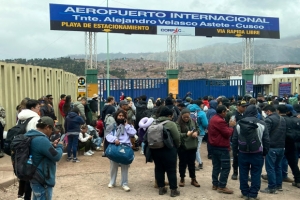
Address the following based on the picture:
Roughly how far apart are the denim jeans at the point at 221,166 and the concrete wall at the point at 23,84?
6078mm

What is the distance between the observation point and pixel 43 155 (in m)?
4.30

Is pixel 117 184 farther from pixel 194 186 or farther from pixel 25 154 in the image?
pixel 25 154

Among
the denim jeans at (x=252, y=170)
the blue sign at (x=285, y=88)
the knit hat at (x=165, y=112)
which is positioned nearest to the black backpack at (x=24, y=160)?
the knit hat at (x=165, y=112)

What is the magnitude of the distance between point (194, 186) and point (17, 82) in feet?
20.9

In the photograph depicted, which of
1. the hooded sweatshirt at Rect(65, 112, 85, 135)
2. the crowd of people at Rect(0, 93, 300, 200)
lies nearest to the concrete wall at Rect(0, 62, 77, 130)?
the hooded sweatshirt at Rect(65, 112, 85, 135)

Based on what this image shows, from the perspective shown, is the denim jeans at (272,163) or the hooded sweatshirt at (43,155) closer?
the hooded sweatshirt at (43,155)

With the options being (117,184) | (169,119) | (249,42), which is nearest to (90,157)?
(117,184)

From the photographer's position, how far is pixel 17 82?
1031cm

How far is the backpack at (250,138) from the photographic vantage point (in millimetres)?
5980

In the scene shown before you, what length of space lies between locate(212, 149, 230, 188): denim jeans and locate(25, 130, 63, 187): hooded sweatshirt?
3421 millimetres

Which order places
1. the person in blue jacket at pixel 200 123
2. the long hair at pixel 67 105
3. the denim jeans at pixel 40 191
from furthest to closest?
the long hair at pixel 67 105 < the person in blue jacket at pixel 200 123 < the denim jeans at pixel 40 191

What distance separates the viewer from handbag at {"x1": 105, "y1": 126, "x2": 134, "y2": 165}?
6438 millimetres

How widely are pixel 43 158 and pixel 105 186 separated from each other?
9.56 feet

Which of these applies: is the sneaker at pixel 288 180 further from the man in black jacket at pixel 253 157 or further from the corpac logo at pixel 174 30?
the corpac logo at pixel 174 30
